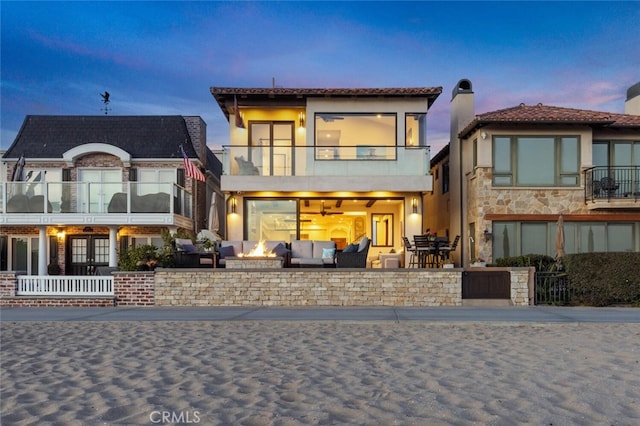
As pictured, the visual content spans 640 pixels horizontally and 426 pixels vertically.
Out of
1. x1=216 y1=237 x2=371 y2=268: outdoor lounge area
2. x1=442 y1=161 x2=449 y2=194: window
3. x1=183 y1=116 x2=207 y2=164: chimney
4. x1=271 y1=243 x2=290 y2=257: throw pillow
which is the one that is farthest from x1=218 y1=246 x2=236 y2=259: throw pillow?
x1=442 y1=161 x2=449 y2=194: window

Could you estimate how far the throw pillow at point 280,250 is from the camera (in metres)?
15.6

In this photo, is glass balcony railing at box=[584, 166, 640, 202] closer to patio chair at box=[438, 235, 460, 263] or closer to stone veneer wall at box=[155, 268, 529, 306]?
patio chair at box=[438, 235, 460, 263]

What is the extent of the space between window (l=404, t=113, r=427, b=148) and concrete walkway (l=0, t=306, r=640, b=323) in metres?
8.22

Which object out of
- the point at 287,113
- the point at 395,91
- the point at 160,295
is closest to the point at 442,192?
the point at 395,91

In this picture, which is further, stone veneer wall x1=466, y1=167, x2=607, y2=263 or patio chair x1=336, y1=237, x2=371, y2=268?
stone veneer wall x1=466, y1=167, x2=607, y2=263

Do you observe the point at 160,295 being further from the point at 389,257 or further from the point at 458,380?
the point at 458,380

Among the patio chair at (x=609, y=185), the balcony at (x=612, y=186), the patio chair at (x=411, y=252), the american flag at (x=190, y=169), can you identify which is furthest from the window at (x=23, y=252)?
the patio chair at (x=609, y=185)

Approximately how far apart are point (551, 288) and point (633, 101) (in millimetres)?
12519

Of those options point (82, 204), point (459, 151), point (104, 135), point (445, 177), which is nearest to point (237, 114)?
point (82, 204)

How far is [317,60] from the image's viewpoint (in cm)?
1914

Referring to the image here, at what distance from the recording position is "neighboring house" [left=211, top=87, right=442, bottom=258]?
18172 millimetres

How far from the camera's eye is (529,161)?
18.2 m

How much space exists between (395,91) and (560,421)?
15.3 meters

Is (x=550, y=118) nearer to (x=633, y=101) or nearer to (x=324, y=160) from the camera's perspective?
(x=633, y=101)
